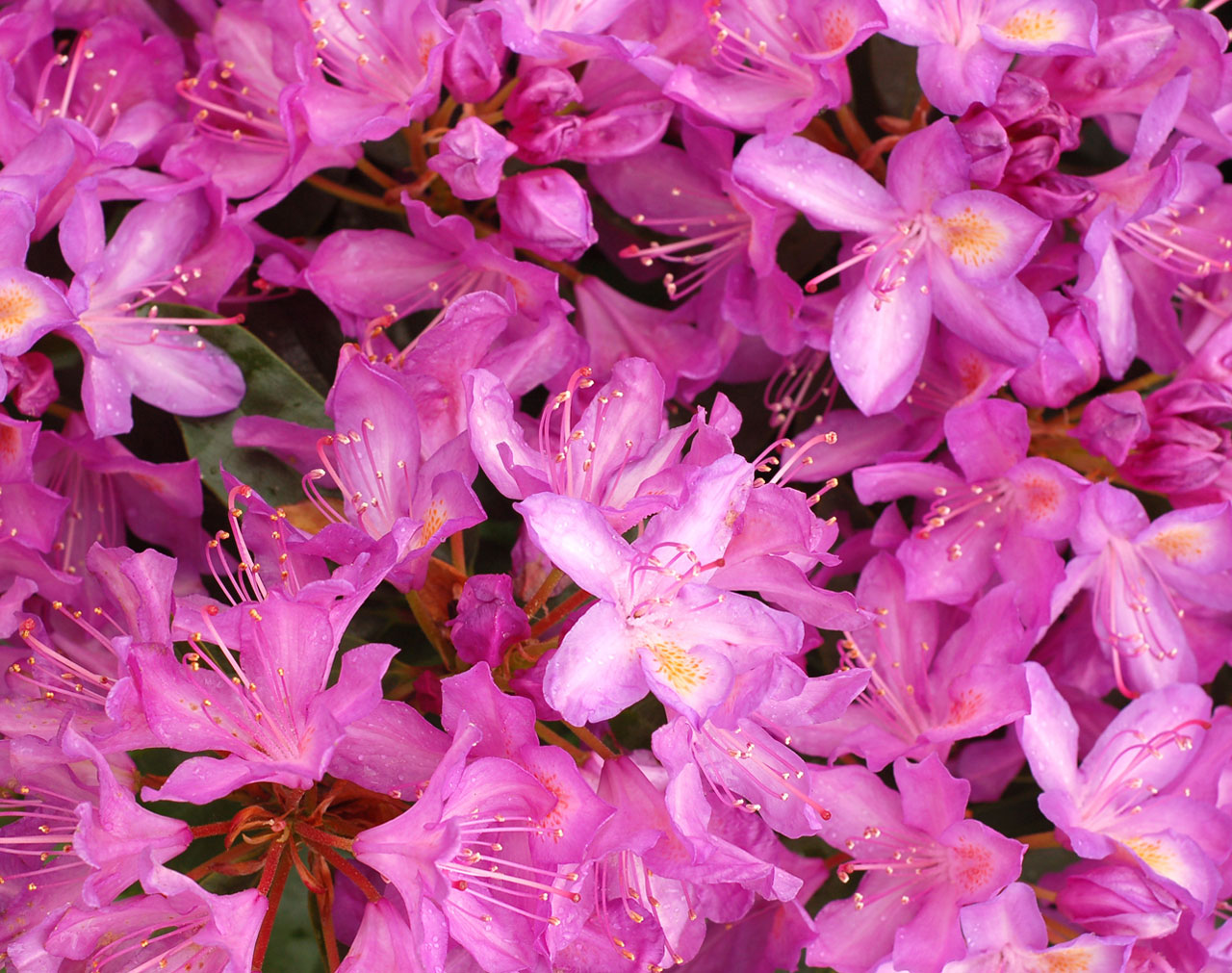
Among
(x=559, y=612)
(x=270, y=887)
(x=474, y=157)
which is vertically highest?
(x=474, y=157)

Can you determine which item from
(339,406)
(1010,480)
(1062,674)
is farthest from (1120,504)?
(339,406)

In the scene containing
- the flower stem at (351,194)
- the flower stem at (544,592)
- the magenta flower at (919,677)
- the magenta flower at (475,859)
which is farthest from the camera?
the flower stem at (351,194)

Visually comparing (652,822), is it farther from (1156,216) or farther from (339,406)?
(1156,216)

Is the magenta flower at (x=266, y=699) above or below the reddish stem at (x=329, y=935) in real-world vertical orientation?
above

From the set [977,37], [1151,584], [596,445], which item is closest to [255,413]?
[596,445]

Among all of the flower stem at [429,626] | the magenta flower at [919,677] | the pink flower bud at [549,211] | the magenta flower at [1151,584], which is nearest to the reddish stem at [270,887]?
the flower stem at [429,626]

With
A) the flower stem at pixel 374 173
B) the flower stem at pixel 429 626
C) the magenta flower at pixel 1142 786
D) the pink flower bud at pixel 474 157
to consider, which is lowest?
the magenta flower at pixel 1142 786

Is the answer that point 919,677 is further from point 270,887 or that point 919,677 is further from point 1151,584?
point 270,887

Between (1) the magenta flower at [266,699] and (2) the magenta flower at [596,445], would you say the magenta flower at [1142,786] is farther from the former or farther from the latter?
(1) the magenta flower at [266,699]
